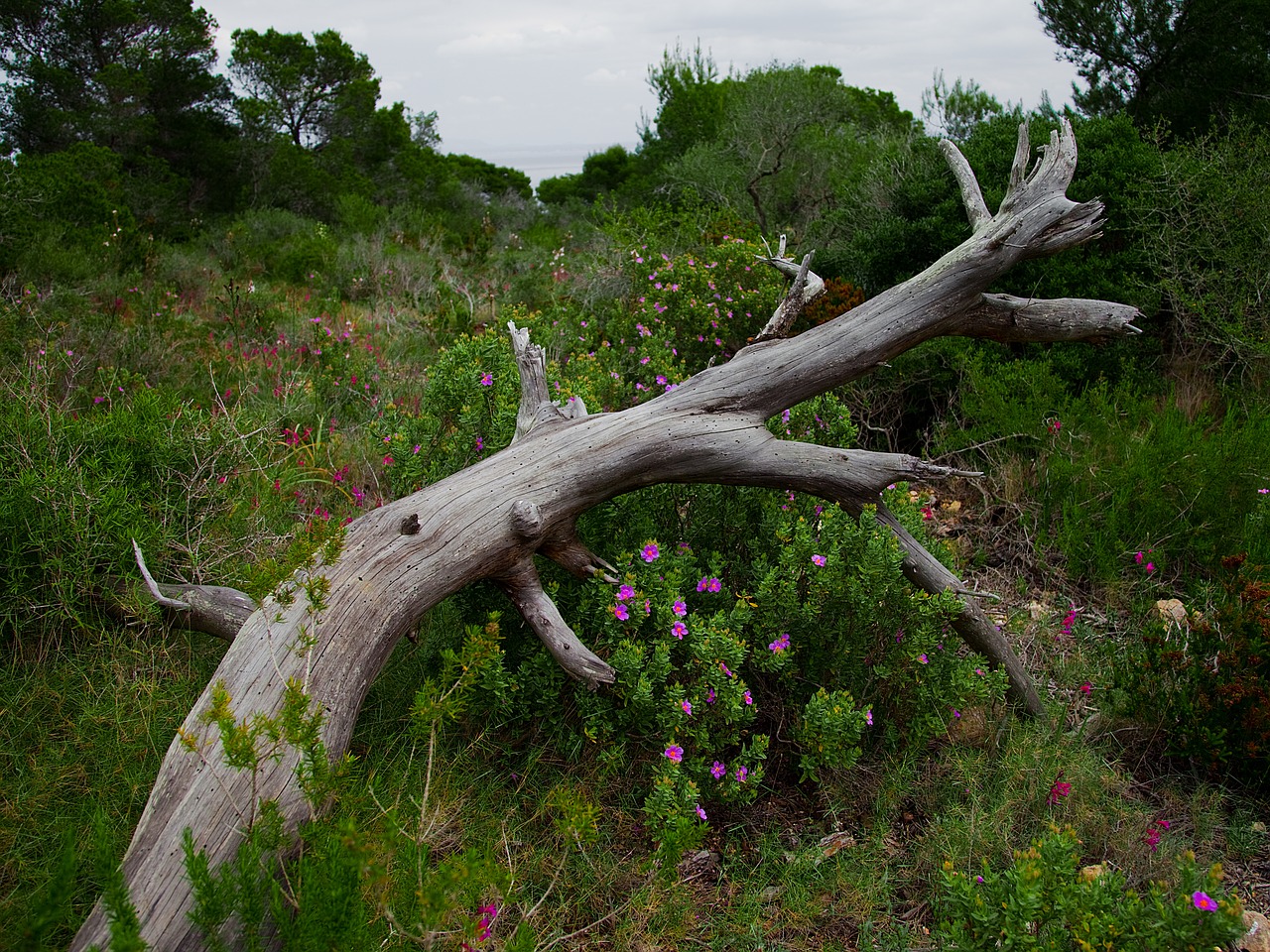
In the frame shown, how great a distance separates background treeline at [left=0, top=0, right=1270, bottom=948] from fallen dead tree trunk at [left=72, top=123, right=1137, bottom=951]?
0.18 meters

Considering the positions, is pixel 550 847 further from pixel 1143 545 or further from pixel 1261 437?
pixel 1261 437

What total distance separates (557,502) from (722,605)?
0.81m

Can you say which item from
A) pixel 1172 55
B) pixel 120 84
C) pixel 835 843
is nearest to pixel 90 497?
pixel 835 843

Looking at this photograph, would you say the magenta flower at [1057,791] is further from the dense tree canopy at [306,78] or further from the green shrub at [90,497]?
the dense tree canopy at [306,78]

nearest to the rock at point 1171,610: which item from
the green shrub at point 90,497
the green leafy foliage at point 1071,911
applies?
the green leafy foliage at point 1071,911

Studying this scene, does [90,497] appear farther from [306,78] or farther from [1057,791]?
[306,78]

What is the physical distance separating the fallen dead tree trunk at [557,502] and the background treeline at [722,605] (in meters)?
0.18

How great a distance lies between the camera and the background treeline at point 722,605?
262cm

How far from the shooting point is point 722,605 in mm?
3426

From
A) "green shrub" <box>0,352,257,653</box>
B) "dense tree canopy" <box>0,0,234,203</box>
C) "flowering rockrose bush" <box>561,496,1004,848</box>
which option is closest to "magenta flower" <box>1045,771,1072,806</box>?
"flowering rockrose bush" <box>561,496,1004,848</box>

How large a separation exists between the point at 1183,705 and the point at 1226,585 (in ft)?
2.67

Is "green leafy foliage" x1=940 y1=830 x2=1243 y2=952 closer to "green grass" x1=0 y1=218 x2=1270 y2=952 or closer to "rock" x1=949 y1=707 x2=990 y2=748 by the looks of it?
"green grass" x1=0 y1=218 x2=1270 y2=952

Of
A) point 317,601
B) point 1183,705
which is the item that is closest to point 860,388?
point 1183,705

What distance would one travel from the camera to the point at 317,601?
2338 mm
